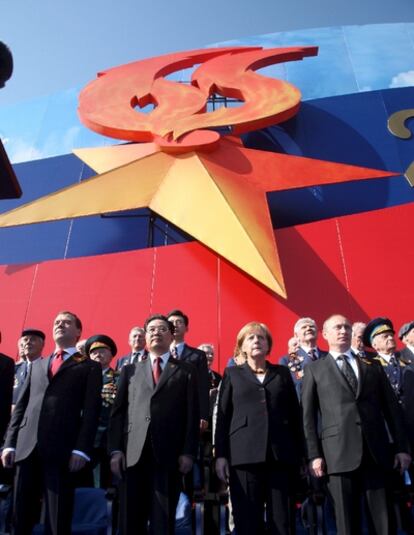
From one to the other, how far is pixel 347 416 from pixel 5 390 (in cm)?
199

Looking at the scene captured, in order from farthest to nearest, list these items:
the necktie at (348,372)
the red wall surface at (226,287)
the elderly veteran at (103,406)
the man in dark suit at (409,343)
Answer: the red wall surface at (226,287), the man in dark suit at (409,343), the elderly veteran at (103,406), the necktie at (348,372)

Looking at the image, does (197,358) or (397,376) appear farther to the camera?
(197,358)

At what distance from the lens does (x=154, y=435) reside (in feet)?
9.50

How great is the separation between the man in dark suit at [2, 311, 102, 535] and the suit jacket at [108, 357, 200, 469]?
16 cm

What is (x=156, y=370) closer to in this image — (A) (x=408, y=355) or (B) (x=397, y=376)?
(B) (x=397, y=376)

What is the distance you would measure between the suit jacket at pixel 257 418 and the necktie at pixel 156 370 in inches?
15.4

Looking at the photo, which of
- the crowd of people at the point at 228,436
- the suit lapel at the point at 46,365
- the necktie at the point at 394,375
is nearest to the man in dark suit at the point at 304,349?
the necktie at the point at 394,375

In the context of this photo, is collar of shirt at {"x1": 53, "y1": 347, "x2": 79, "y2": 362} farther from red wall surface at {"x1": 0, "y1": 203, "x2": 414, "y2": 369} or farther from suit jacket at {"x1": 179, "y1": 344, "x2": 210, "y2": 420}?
red wall surface at {"x1": 0, "y1": 203, "x2": 414, "y2": 369}

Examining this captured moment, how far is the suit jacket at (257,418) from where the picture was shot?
2.79 m

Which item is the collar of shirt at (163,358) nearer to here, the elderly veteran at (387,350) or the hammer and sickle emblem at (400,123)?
the elderly veteran at (387,350)

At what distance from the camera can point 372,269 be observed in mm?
6148

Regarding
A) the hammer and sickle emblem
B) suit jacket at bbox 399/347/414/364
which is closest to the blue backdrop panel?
the hammer and sickle emblem

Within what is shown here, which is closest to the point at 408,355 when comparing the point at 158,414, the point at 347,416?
the point at 347,416

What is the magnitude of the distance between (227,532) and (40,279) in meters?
4.51
